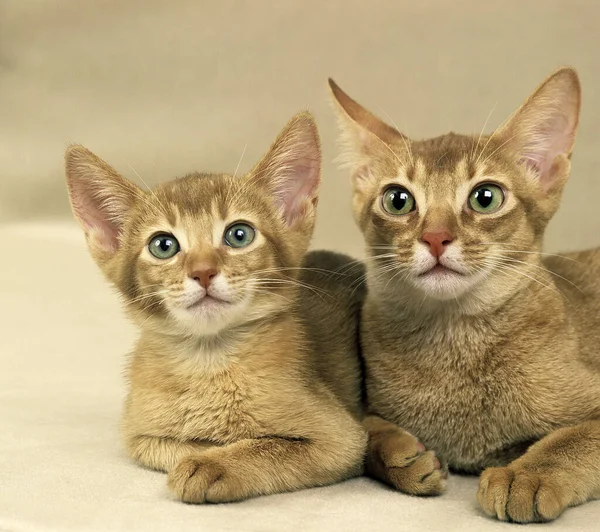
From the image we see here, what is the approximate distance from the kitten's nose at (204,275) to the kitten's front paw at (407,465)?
0.59m

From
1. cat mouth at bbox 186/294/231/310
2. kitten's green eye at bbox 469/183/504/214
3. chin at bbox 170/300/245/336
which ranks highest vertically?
kitten's green eye at bbox 469/183/504/214

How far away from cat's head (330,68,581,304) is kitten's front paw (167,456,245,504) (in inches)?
25.3

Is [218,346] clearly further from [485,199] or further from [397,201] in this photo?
[485,199]

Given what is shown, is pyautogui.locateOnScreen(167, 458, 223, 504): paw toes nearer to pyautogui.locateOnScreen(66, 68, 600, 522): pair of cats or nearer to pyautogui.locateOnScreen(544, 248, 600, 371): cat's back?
pyautogui.locateOnScreen(66, 68, 600, 522): pair of cats

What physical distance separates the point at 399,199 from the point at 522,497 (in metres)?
Answer: 0.81

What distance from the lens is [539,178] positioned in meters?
2.40

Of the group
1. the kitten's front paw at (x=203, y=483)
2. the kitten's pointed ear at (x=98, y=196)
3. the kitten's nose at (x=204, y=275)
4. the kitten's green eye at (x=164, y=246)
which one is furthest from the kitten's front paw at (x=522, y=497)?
the kitten's pointed ear at (x=98, y=196)

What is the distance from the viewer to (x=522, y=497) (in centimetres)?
191

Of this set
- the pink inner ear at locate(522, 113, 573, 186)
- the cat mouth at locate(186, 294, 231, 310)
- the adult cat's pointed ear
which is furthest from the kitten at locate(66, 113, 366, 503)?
the pink inner ear at locate(522, 113, 573, 186)

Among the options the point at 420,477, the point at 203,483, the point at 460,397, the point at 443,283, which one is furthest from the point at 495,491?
the point at 203,483

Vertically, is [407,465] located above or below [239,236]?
below

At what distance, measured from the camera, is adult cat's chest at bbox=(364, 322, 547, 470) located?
2.27 m

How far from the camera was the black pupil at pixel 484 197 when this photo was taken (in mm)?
2260

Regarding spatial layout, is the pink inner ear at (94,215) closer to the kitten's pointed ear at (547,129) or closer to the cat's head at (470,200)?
the cat's head at (470,200)
